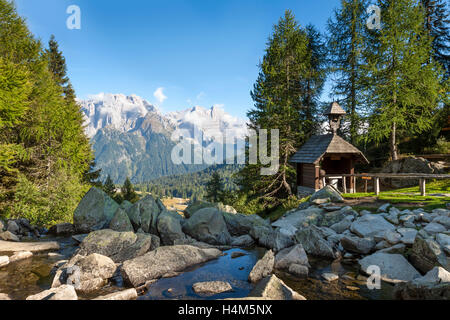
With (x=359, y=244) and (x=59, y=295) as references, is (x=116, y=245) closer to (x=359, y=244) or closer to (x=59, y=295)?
(x=59, y=295)

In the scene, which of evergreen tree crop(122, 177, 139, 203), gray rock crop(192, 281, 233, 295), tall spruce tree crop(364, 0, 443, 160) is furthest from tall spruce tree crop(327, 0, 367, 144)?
evergreen tree crop(122, 177, 139, 203)

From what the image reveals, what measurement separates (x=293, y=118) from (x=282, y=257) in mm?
14736

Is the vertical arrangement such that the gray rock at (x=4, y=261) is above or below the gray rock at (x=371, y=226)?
below

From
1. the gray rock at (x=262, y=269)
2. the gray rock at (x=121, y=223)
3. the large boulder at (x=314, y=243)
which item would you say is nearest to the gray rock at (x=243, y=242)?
the large boulder at (x=314, y=243)

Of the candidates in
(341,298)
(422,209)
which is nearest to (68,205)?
(341,298)

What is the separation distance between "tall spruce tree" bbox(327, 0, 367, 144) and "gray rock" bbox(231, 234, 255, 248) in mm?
16558

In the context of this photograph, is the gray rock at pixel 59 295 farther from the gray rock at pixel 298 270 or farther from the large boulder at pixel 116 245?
the gray rock at pixel 298 270

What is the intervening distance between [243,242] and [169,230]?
135 inches

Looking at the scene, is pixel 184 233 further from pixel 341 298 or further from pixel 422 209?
pixel 422 209

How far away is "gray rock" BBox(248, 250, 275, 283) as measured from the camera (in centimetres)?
707

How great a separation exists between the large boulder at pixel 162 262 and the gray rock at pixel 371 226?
19.0 feet

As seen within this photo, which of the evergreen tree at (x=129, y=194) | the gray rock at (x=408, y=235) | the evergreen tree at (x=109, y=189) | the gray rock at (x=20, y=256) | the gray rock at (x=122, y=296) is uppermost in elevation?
the gray rock at (x=408, y=235)

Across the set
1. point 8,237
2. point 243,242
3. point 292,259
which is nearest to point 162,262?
point 292,259

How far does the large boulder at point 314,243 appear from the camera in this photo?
8.73m
